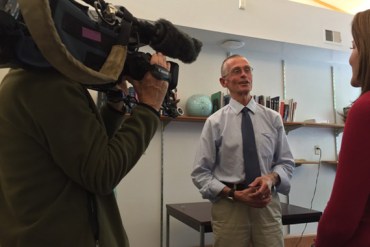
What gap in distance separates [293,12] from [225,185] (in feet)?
8.64

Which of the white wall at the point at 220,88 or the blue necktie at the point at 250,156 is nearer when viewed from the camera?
the blue necktie at the point at 250,156

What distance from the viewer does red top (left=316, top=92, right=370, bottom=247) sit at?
844 mm

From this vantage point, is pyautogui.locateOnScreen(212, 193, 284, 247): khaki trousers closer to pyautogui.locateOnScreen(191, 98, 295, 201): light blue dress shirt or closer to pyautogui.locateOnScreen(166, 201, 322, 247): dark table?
pyautogui.locateOnScreen(191, 98, 295, 201): light blue dress shirt

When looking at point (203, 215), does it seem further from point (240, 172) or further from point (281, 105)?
point (281, 105)

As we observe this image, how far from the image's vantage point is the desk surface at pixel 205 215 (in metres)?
2.41

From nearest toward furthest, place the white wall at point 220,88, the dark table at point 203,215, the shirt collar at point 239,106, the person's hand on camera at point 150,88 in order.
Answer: the person's hand on camera at point 150,88 → the shirt collar at point 239,106 → the dark table at point 203,215 → the white wall at point 220,88

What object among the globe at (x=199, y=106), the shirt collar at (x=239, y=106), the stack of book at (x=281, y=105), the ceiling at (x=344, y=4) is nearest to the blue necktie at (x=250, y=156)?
the shirt collar at (x=239, y=106)

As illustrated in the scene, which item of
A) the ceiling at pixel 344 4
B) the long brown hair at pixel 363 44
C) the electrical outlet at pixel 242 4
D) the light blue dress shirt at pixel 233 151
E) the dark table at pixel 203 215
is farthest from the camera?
the ceiling at pixel 344 4

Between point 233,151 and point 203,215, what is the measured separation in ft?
3.36

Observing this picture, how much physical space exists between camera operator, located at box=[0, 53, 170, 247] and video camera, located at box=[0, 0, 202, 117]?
64 millimetres

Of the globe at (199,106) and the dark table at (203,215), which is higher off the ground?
the globe at (199,106)

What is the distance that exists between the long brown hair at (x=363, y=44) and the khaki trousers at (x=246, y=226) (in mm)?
881

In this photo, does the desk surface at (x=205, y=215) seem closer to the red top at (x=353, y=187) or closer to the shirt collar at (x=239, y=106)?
the shirt collar at (x=239, y=106)

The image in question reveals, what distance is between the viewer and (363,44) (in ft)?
3.14
